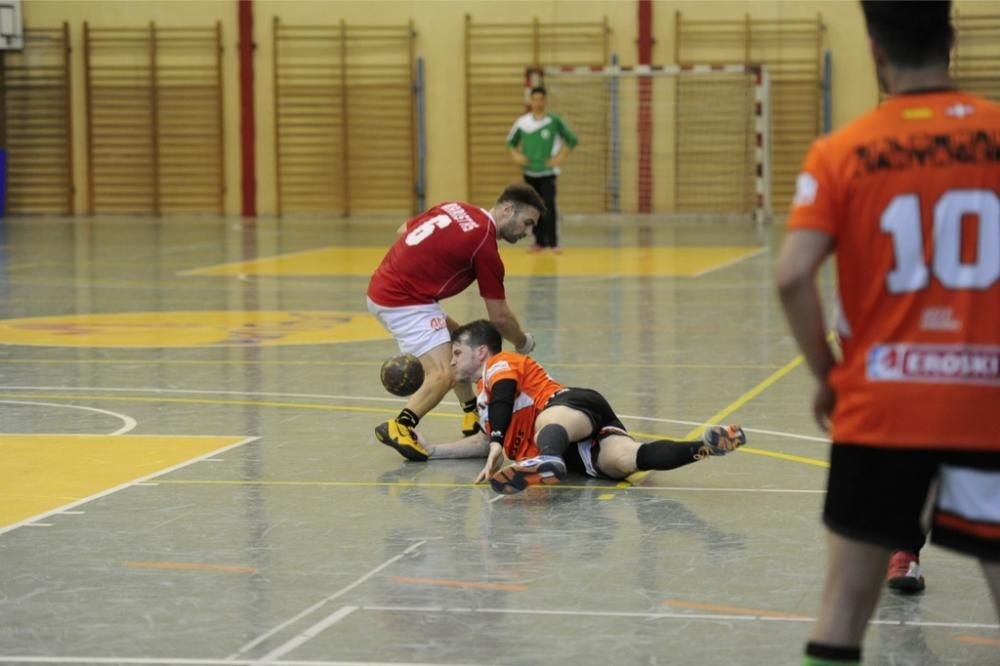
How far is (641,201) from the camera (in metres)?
29.9

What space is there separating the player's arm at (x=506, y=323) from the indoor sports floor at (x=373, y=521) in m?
0.64

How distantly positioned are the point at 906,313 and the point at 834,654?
2.34 ft

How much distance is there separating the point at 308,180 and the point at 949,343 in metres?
28.1

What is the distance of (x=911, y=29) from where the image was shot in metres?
3.27

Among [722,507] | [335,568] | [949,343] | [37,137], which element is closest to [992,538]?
[949,343]

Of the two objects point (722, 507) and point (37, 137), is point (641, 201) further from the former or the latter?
point (722, 507)

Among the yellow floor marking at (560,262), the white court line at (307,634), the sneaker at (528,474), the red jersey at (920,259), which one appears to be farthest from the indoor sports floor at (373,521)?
the yellow floor marking at (560,262)

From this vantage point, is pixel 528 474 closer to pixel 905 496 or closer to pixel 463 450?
pixel 463 450

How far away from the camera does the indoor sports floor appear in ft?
15.5

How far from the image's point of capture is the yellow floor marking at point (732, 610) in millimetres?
4918

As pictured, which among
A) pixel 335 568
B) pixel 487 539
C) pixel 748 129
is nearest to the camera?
pixel 335 568

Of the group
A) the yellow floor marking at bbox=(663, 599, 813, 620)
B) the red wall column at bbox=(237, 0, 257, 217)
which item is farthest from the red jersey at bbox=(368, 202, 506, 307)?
the red wall column at bbox=(237, 0, 257, 217)

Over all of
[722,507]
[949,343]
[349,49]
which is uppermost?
[349,49]

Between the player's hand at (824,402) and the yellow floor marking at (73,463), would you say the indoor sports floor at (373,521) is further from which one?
the player's hand at (824,402)
